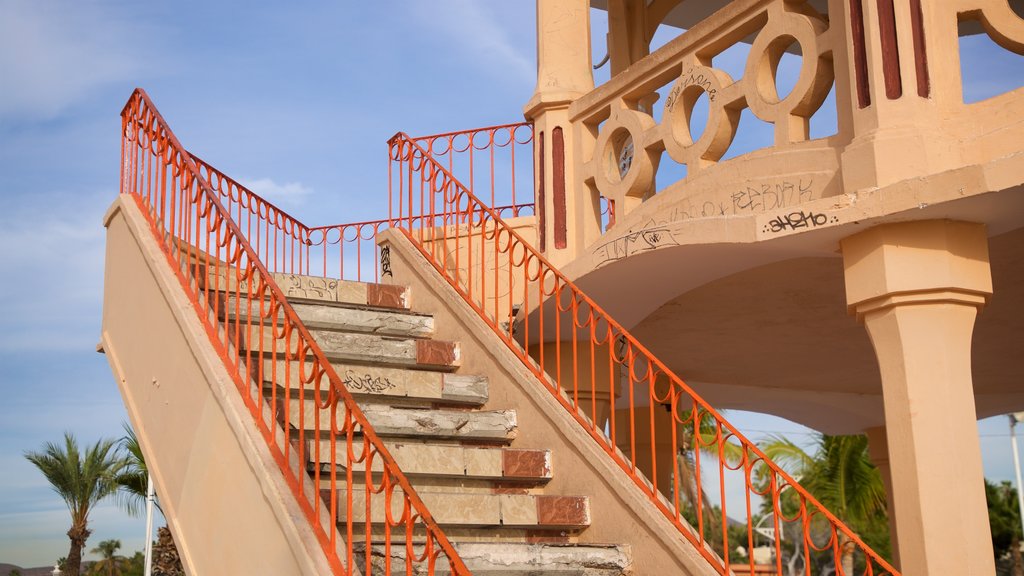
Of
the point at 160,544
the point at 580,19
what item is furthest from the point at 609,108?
the point at 160,544

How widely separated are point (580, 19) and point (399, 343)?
300 cm

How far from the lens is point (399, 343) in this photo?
24.8ft

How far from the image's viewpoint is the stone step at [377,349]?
7.27 meters

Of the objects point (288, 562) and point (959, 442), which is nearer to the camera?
point (288, 562)

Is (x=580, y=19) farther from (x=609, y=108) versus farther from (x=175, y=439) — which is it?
(x=175, y=439)

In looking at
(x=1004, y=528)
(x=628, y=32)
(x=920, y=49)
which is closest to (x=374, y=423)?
(x=920, y=49)

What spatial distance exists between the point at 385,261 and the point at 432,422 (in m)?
2.73

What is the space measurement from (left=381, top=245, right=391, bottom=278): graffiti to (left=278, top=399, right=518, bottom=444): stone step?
2.32m

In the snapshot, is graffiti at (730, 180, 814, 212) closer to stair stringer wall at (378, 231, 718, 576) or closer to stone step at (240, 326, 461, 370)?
stair stringer wall at (378, 231, 718, 576)

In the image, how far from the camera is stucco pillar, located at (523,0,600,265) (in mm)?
8281

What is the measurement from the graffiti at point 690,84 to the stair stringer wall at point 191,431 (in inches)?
131

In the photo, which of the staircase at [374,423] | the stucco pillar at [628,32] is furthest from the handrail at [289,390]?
the stucco pillar at [628,32]

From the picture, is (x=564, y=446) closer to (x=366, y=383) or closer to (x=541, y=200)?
(x=366, y=383)

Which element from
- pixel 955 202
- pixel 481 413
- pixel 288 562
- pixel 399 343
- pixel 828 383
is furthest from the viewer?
pixel 828 383
